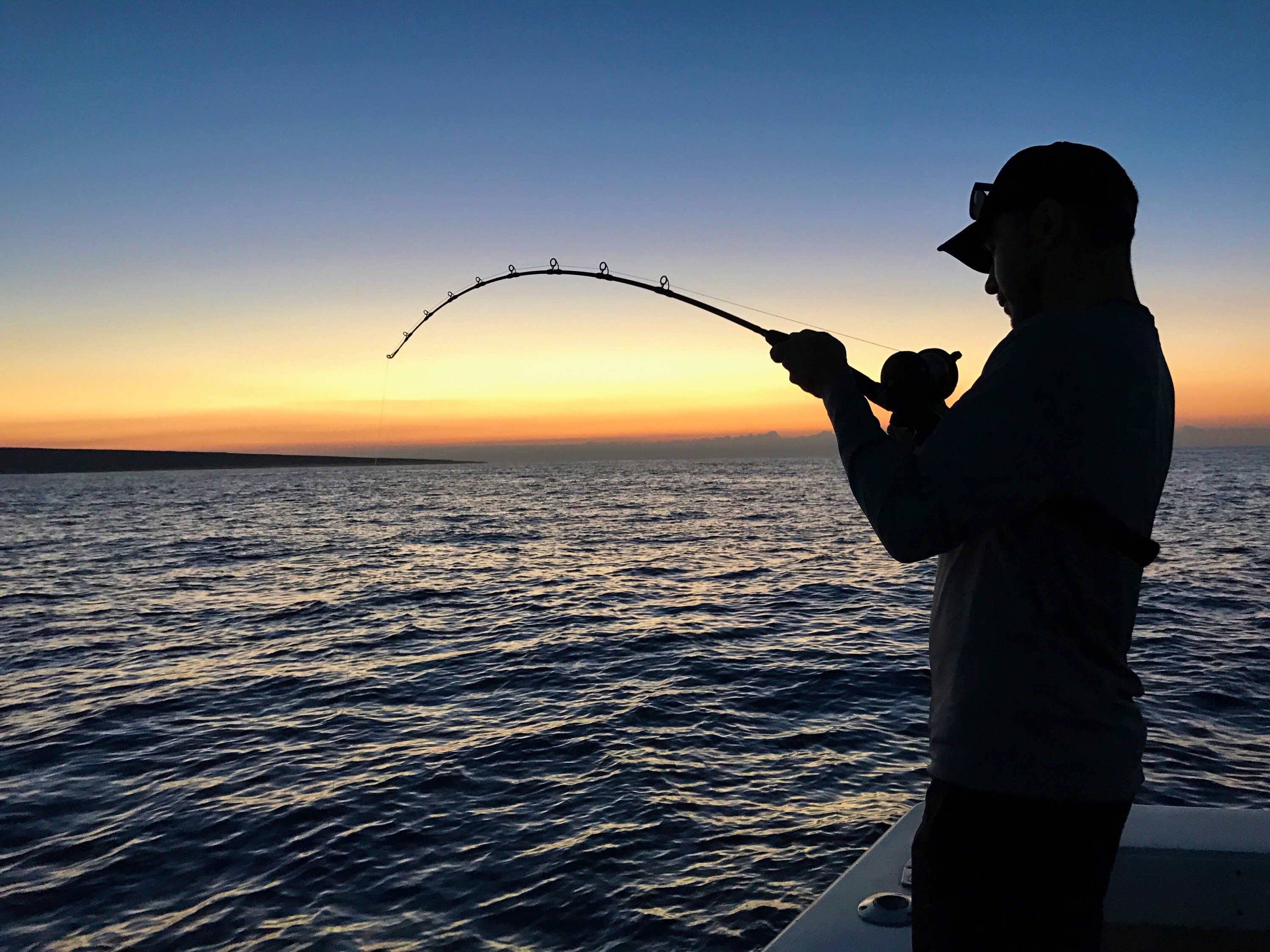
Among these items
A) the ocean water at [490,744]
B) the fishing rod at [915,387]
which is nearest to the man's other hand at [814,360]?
the fishing rod at [915,387]

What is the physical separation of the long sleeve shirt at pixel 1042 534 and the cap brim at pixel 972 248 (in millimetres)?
336

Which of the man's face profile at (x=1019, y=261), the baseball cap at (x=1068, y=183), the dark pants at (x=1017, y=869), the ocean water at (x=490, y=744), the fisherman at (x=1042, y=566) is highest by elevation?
the baseball cap at (x=1068, y=183)

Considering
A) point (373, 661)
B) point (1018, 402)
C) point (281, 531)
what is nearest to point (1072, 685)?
point (1018, 402)

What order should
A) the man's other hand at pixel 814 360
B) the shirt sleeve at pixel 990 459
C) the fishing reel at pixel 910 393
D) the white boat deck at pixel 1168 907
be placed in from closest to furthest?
the shirt sleeve at pixel 990 459
the man's other hand at pixel 814 360
the fishing reel at pixel 910 393
the white boat deck at pixel 1168 907

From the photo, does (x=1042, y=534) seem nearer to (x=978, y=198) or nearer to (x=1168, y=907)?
(x=978, y=198)

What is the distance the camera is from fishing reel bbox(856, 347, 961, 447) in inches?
90.4

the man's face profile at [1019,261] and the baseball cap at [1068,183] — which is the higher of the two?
the baseball cap at [1068,183]

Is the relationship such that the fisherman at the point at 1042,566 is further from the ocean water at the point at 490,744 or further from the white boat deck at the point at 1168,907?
the ocean water at the point at 490,744

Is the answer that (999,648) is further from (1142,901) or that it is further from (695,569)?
(695,569)

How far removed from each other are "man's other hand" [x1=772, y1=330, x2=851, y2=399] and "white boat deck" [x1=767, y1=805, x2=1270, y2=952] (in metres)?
2.26

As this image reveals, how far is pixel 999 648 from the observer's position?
5.55ft

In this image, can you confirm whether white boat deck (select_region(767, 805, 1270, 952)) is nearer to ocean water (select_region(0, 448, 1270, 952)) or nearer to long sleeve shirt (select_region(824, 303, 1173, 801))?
long sleeve shirt (select_region(824, 303, 1173, 801))

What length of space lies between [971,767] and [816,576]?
19842 millimetres

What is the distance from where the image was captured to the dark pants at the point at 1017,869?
1.71 m
